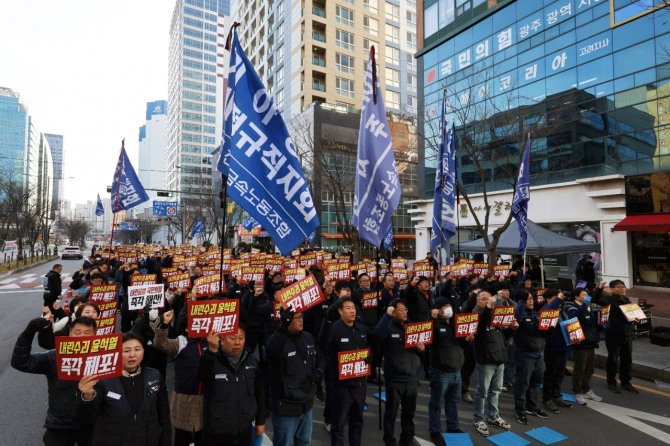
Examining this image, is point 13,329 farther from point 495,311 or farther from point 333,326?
point 495,311

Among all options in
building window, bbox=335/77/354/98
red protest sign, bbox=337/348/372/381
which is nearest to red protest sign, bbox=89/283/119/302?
red protest sign, bbox=337/348/372/381

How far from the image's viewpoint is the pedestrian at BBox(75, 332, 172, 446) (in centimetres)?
310

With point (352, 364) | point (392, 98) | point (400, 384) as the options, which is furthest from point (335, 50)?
point (352, 364)

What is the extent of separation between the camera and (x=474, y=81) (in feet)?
87.8

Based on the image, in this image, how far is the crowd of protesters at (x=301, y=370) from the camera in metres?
3.53

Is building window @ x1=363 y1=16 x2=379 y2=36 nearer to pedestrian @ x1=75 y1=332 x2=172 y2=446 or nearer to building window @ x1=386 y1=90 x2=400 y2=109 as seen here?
building window @ x1=386 y1=90 x2=400 y2=109

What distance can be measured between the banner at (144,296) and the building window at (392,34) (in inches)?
2057

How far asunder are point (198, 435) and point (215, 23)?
444ft

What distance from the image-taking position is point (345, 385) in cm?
A: 486

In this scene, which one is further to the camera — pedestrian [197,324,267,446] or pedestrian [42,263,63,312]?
pedestrian [42,263,63,312]

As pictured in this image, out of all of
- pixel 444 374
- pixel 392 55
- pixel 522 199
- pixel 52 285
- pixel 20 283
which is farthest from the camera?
pixel 392 55

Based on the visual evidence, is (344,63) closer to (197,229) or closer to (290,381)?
(197,229)

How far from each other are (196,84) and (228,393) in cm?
12185

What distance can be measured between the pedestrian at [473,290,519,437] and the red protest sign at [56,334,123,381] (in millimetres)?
4882
